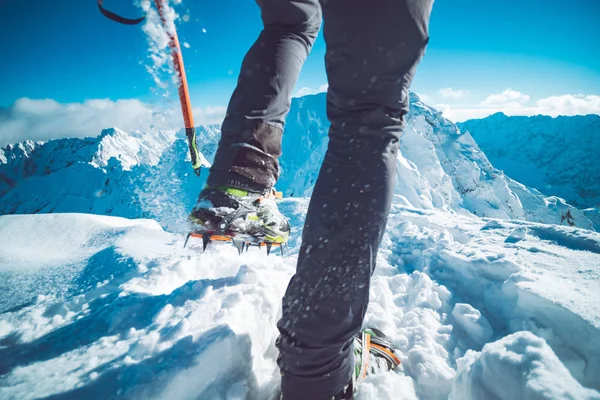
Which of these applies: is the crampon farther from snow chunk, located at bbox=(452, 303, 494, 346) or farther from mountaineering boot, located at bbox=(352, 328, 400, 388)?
snow chunk, located at bbox=(452, 303, 494, 346)

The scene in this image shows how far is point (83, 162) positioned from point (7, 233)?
450ft

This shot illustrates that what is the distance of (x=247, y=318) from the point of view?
1045mm

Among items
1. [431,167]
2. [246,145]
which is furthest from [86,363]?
[431,167]

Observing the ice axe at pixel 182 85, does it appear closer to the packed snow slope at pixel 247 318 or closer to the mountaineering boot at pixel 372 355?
the packed snow slope at pixel 247 318

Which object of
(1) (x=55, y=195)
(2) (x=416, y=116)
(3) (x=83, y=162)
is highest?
(2) (x=416, y=116)

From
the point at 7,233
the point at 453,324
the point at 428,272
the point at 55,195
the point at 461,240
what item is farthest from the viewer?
the point at 55,195

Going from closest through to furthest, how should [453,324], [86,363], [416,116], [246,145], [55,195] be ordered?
[86,363], [246,145], [453,324], [416,116], [55,195]

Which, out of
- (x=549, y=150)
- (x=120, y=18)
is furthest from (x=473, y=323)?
(x=549, y=150)

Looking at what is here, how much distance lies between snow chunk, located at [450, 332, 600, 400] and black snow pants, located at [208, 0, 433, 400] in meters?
0.32

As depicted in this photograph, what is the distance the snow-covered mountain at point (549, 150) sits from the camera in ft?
297

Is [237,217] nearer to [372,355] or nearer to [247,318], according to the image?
[247,318]

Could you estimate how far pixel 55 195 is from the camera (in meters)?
96.0

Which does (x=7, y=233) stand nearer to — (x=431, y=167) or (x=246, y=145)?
(x=246, y=145)

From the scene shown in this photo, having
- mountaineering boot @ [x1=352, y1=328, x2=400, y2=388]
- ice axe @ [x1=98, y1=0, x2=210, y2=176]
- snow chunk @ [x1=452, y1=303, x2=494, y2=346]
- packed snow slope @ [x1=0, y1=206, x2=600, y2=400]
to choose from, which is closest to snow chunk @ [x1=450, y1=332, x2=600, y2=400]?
packed snow slope @ [x1=0, y1=206, x2=600, y2=400]
